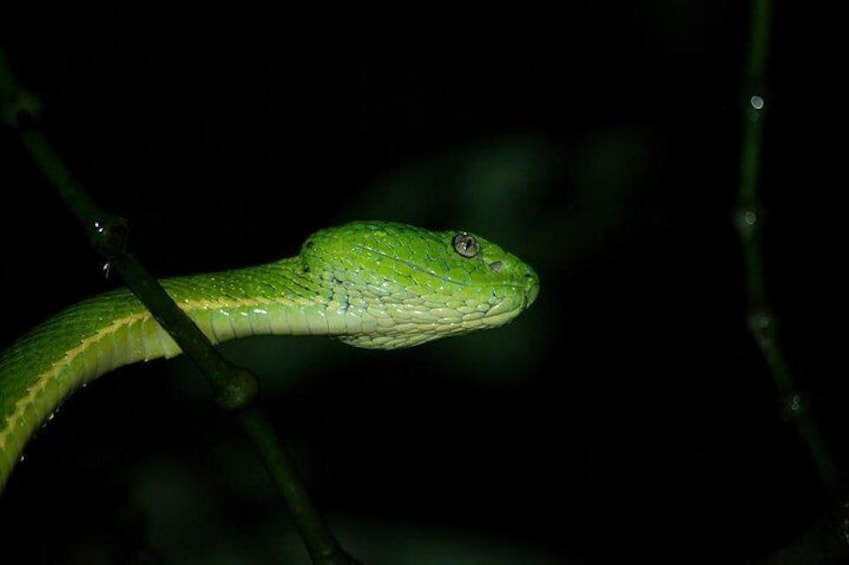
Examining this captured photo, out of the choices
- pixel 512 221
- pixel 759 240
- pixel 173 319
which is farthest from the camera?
pixel 512 221

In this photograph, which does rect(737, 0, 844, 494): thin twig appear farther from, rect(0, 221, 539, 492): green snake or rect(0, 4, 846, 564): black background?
rect(0, 4, 846, 564): black background

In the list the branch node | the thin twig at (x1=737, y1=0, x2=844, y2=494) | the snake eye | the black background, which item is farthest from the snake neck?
the black background

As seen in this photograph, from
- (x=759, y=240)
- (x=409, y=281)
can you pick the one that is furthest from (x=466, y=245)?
(x=759, y=240)

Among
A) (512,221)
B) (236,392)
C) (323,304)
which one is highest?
(236,392)

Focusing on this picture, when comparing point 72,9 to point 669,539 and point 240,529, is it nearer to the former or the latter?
point 240,529

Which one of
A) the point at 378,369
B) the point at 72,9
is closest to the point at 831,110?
the point at 378,369

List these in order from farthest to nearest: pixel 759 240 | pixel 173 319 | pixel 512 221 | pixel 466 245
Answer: pixel 512 221 → pixel 466 245 → pixel 759 240 → pixel 173 319

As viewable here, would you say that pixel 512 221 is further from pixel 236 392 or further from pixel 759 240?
pixel 236 392

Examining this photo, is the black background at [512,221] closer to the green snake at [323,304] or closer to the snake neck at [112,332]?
the green snake at [323,304]
